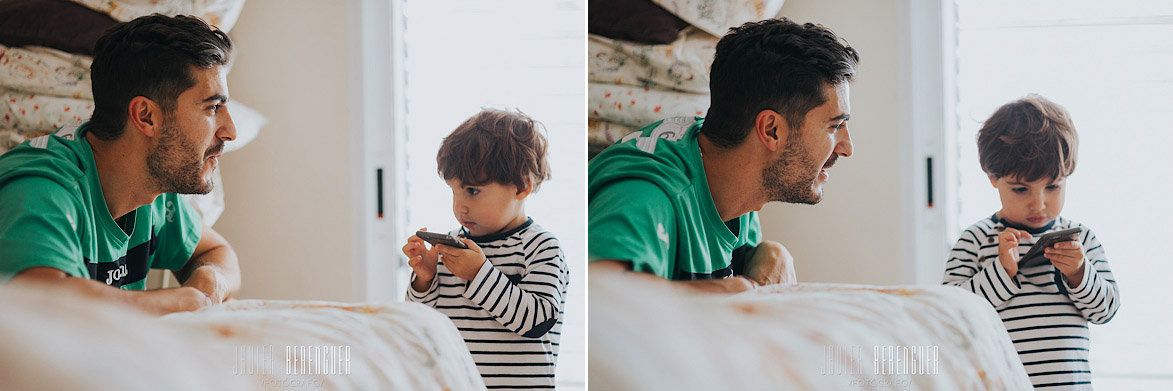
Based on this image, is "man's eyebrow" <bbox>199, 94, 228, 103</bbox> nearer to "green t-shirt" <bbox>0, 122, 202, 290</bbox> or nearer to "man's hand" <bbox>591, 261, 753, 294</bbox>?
"green t-shirt" <bbox>0, 122, 202, 290</bbox>

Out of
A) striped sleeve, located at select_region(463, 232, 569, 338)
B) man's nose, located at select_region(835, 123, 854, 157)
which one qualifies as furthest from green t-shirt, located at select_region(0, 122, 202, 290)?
man's nose, located at select_region(835, 123, 854, 157)

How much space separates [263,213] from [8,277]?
0.44 m

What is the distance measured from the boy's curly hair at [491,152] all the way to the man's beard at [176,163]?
405 millimetres

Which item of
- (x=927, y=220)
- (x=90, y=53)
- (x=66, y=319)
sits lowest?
(x=66, y=319)

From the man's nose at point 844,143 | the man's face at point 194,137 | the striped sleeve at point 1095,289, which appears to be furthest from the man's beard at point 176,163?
the striped sleeve at point 1095,289

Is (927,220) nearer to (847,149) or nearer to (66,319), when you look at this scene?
(847,149)

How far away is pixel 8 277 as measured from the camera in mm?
1630

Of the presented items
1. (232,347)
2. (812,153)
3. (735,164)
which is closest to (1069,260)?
(812,153)

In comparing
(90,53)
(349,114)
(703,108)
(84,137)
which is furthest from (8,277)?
(703,108)

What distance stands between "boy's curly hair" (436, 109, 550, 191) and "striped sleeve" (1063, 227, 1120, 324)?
37.6 inches

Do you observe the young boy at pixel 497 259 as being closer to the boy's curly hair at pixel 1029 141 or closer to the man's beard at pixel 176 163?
the man's beard at pixel 176 163

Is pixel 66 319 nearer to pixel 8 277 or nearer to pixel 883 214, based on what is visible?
pixel 8 277

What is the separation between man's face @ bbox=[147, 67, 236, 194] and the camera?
163 centimetres

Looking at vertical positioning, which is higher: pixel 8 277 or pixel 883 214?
pixel 883 214
